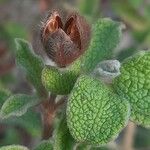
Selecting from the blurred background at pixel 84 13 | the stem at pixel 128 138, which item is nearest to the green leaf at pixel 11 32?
the blurred background at pixel 84 13

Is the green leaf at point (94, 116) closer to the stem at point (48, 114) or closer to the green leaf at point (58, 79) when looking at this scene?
the green leaf at point (58, 79)

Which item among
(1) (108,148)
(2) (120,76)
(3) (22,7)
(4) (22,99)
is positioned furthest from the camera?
(3) (22,7)

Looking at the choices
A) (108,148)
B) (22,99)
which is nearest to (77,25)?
(22,99)

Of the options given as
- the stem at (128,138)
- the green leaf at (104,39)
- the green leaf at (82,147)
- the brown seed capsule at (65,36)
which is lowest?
the stem at (128,138)

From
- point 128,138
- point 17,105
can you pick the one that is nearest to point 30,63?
point 17,105

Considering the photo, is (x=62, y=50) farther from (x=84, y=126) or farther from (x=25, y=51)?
(x=25, y=51)

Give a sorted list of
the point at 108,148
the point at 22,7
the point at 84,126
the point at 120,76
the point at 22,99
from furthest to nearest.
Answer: the point at 22,7
the point at 108,148
the point at 22,99
the point at 120,76
the point at 84,126
